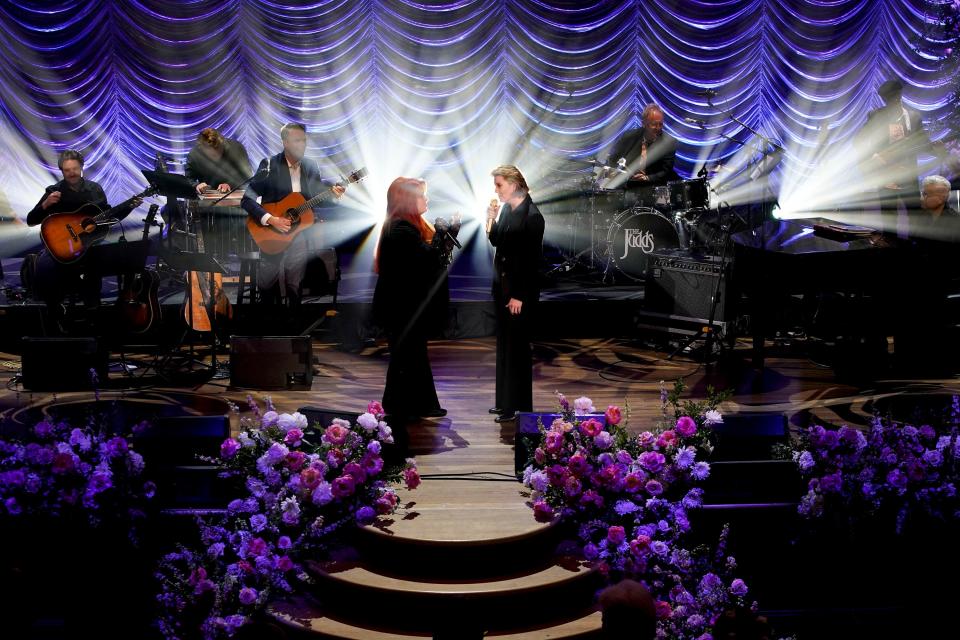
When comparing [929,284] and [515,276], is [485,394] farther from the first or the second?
[929,284]

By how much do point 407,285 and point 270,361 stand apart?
1.72 m

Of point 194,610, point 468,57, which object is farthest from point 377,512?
point 468,57

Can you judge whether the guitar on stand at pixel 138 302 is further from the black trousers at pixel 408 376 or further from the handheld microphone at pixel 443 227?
the handheld microphone at pixel 443 227

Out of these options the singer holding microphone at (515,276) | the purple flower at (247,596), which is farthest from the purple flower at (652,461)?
the purple flower at (247,596)

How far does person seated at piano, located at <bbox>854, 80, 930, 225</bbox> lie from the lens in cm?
912

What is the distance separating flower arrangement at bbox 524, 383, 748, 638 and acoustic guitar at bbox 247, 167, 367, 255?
352cm

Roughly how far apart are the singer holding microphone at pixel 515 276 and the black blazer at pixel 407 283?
0.40m

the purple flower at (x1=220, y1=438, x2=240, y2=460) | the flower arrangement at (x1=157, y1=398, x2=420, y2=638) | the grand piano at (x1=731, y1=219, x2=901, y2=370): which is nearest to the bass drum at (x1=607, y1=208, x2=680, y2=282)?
the grand piano at (x1=731, y1=219, x2=901, y2=370)

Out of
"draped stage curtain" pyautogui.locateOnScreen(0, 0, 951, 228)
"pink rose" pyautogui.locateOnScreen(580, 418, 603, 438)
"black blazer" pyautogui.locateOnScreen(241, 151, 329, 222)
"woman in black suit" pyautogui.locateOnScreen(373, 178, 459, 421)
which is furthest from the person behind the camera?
"draped stage curtain" pyautogui.locateOnScreen(0, 0, 951, 228)

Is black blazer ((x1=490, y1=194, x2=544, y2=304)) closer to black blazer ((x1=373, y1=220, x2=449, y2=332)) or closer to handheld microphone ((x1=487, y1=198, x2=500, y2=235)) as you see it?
handheld microphone ((x1=487, y1=198, x2=500, y2=235))

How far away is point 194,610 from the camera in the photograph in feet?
15.8

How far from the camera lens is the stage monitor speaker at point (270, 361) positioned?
7.45m

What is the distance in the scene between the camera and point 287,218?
7.99m

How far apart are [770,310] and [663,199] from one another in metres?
2.99
